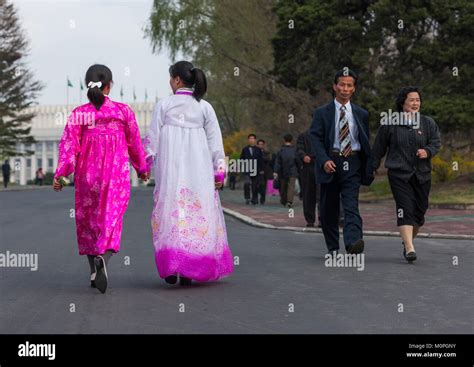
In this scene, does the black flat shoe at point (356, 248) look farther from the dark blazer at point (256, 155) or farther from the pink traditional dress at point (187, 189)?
the dark blazer at point (256, 155)

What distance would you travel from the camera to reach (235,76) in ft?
127

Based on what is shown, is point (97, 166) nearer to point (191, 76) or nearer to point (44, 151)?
point (191, 76)

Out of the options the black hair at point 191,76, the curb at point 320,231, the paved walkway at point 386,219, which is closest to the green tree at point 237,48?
the paved walkway at point 386,219

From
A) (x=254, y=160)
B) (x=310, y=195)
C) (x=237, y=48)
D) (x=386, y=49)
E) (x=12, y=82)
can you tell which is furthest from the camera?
(x=12, y=82)

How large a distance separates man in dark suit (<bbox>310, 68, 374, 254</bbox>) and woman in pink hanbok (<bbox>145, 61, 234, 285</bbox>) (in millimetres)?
2016

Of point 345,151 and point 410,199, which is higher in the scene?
point 345,151

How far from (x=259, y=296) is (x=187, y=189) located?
122 cm

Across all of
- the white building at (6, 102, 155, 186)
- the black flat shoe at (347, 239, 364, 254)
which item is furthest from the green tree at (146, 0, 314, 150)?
the white building at (6, 102, 155, 186)

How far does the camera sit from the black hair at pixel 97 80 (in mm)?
8508

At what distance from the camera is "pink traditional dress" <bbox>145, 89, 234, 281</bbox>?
866cm

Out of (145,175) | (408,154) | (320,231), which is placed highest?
(408,154)

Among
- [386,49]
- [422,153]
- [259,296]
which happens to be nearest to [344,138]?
[422,153]

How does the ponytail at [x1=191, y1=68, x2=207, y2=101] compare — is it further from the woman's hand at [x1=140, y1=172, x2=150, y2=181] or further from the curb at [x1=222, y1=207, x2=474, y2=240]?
the curb at [x1=222, y1=207, x2=474, y2=240]

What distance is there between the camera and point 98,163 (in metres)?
8.60
